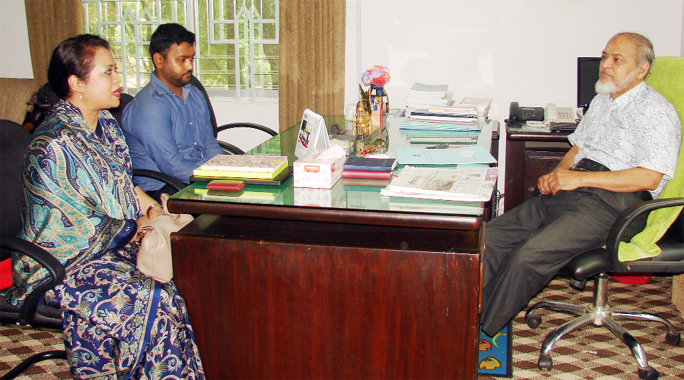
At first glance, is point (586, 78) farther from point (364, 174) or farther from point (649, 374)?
point (364, 174)

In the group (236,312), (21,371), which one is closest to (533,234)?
(236,312)

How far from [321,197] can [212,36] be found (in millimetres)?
2699

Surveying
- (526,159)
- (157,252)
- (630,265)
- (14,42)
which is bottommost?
(630,265)

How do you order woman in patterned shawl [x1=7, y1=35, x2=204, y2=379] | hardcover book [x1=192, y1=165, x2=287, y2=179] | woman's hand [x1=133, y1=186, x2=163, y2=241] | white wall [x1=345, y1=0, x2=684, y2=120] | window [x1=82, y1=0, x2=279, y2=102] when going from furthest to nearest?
window [x1=82, y1=0, x2=279, y2=102], white wall [x1=345, y1=0, x2=684, y2=120], woman's hand [x1=133, y1=186, x2=163, y2=241], hardcover book [x1=192, y1=165, x2=287, y2=179], woman in patterned shawl [x1=7, y1=35, x2=204, y2=379]

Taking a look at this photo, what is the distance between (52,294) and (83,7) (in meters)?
3.04

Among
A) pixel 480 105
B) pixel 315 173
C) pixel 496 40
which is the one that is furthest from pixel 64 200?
pixel 496 40

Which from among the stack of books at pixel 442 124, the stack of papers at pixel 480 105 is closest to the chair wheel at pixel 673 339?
the stack of books at pixel 442 124

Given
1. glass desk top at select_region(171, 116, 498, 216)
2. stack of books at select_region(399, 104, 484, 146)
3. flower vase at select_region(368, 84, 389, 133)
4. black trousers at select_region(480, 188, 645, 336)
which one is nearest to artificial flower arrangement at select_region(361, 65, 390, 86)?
flower vase at select_region(368, 84, 389, 133)

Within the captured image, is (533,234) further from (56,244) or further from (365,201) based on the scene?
(56,244)

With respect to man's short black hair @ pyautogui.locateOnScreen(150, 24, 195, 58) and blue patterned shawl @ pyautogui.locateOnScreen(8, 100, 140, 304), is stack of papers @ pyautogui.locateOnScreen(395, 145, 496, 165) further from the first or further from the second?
man's short black hair @ pyautogui.locateOnScreen(150, 24, 195, 58)

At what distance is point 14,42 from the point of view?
4285 millimetres

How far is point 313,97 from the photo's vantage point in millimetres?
3807

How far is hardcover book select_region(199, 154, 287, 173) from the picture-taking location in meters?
1.85

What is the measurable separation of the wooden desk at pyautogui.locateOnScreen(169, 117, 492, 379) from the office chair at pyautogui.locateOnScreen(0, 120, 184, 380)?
1.20 ft
